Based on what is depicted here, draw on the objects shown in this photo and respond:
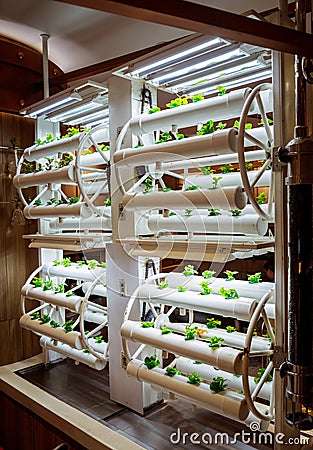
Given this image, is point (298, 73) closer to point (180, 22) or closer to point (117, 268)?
point (180, 22)

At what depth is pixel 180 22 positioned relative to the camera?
1022mm

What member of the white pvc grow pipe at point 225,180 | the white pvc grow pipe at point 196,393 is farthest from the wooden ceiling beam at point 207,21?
the white pvc grow pipe at point 196,393

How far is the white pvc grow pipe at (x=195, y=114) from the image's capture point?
1.88 m

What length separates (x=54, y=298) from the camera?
2.89 metres

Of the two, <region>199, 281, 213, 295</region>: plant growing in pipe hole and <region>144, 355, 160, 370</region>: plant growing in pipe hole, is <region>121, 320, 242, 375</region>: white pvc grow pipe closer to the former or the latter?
<region>144, 355, 160, 370</region>: plant growing in pipe hole

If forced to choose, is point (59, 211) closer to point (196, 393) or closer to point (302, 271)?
point (196, 393)

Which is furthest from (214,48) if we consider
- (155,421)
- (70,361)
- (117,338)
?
(70,361)

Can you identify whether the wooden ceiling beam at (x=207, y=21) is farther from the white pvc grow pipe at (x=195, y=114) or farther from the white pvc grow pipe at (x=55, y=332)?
the white pvc grow pipe at (x=55, y=332)

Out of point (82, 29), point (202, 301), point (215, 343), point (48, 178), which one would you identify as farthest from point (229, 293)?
point (82, 29)

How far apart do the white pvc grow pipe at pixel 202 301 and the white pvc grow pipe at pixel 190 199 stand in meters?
0.44

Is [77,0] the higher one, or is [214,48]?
[214,48]

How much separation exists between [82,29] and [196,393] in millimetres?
2304

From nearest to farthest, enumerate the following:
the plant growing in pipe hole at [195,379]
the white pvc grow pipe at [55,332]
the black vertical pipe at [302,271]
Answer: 1. the black vertical pipe at [302,271]
2. the plant growing in pipe hole at [195,379]
3. the white pvc grow pipe at [55,332]

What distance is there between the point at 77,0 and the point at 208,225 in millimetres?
1292
